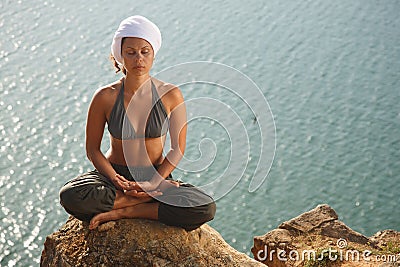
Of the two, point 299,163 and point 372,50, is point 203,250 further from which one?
point 372,50

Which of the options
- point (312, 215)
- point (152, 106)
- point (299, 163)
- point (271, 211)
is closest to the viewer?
point (152, 106)

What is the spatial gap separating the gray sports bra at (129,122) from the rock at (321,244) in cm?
106

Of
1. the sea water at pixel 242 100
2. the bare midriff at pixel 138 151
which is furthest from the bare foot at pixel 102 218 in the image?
the sea water at pixel 242 100

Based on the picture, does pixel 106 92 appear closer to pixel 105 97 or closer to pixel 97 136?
pixel 105 97

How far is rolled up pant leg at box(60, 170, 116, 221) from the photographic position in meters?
2.59

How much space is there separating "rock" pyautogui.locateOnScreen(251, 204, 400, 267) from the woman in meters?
0.82

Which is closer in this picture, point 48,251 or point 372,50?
point 48,251

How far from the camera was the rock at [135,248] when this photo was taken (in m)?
2.62

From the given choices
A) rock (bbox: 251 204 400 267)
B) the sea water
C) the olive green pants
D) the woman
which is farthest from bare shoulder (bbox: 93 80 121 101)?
rock (bbox: 251 204 400 267)

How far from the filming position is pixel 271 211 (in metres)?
4.66

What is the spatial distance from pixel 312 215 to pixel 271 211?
1.05 metres

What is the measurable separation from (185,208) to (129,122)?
0.39 meters

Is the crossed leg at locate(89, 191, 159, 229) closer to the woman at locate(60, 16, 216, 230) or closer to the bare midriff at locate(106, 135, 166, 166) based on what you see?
the woman at locate(60, 16, 216, 230)

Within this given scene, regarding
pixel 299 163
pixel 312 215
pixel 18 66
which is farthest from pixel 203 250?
pixel 18 66
